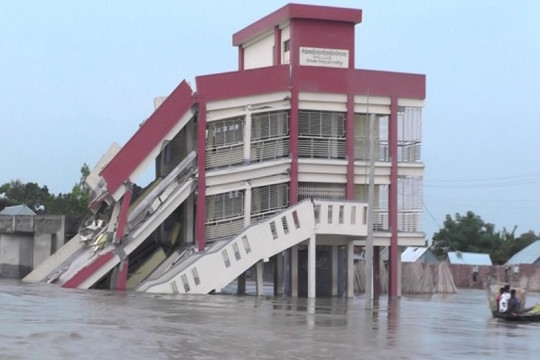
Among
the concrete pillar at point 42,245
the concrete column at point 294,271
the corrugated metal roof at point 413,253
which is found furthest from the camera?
the corrugated metal roof at point 413,253

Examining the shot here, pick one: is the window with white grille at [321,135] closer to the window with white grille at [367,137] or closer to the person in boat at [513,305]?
the window with white grille at [367,137]

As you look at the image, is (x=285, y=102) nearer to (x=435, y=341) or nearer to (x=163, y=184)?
(x=163, y=184)

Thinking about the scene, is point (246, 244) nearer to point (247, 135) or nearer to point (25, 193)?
point (247, 135)

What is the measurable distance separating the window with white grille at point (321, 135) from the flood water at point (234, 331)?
10.8m

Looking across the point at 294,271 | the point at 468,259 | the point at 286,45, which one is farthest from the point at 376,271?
the point at 468,259

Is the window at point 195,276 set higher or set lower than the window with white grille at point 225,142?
lower

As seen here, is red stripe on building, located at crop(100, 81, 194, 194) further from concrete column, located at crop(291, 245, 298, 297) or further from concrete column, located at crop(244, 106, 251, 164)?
concrete column, located at crop(291, 245, 298, 297)

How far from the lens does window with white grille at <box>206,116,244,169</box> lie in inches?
1777

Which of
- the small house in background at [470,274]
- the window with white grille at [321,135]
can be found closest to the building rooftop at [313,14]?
the window with white grille at [321,135]

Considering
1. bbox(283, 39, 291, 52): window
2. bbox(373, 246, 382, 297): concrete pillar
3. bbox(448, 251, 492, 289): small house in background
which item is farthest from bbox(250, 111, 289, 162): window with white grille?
bbox(448, 251, 492, 289): small house in background

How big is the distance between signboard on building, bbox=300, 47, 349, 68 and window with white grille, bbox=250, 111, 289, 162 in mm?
2754

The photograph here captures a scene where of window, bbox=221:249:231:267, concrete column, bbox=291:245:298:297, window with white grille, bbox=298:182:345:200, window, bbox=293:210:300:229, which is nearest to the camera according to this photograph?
window, bbox=221:249:231:267

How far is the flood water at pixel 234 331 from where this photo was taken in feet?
60.2

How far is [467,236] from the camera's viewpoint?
106375mm
